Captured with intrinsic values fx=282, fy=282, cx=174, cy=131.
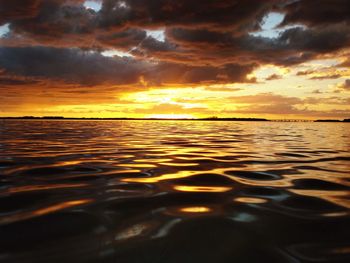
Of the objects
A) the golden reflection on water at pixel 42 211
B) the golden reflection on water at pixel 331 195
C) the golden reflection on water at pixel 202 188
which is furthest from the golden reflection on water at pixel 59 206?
the golden reflection on water at pixel 331 195

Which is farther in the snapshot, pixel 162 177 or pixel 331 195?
pixel 162 177

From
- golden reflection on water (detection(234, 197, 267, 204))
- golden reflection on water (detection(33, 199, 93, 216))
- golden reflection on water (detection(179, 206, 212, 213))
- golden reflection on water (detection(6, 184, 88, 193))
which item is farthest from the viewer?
golden reflection on water (detection(6, 184, 88, 193))

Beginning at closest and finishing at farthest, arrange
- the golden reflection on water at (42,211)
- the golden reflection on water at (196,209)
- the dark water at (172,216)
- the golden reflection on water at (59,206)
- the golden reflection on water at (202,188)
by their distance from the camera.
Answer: the dark water at (172,216) < the golden reflection on water at (42,211) < the golden reflection on water at (59,206) < the golden reflection on water at (196,209) < the golden reflection on water at (202,188)

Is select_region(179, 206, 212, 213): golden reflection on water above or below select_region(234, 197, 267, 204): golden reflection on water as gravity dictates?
above

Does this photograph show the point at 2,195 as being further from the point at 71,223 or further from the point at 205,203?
the point at 205,203

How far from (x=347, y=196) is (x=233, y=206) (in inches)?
91.5

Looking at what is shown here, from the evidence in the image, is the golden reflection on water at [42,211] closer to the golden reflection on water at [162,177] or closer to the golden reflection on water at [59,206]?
the golden reflection on water at [59,206]

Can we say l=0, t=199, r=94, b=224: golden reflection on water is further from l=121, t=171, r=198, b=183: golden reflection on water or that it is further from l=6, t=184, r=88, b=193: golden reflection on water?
l=121, t=171, r=198, b=183: golden reflection on water

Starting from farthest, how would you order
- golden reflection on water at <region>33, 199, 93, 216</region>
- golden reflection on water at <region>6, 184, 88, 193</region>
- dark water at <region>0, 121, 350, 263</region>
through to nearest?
1. golden reflection on water at <region>6, 184, 88, 193</region>
2. golden reflection on water at <region>33, 199, 93, 216</region>
3. dark water at <region>0, 121, 350, 263</region>

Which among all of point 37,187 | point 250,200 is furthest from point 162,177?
point 37,187

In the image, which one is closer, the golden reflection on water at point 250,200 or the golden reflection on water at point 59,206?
the golden reflection on water at point 59,206

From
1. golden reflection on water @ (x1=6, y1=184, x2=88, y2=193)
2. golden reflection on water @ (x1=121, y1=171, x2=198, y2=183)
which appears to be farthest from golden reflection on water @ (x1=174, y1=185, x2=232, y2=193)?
golden reflection on water @ (x1=6, y1=184, x2=88, y2=193)

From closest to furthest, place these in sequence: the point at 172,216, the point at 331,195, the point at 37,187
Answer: the point at 172,216 → the point at 331,195 → the point at 37,187

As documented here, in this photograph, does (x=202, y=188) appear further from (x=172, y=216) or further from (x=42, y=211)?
(x=42, y=211)
